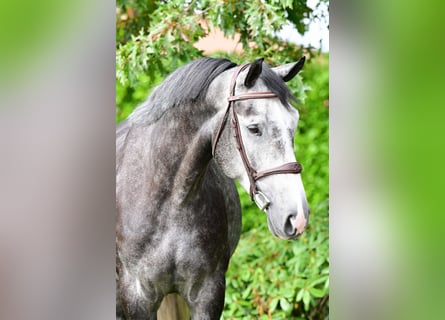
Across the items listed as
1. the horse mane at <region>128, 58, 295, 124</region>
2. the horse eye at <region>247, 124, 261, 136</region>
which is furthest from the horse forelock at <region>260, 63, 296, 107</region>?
the horse eye at <region>247, 124, 261, 136</region>

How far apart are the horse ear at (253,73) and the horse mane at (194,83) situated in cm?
2

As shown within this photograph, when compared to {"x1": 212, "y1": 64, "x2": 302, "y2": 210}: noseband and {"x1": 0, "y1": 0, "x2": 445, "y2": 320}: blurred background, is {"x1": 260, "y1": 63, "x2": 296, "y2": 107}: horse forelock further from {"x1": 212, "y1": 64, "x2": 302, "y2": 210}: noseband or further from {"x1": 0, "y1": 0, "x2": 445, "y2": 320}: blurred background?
{"x1": 0, "y1": 0, "x2": 445, "y2": 320}: blurred background

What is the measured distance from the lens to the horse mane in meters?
1.82

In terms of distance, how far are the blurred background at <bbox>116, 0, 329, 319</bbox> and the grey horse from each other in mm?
239

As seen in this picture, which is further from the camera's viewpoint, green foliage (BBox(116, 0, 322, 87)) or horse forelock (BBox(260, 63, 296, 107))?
green foliage (BBox(116, 0, 322, 87))

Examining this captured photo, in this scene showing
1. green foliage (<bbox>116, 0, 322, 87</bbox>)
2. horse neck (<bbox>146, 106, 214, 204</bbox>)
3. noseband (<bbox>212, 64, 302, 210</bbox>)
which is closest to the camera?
noseband (<bbox>212, 64, 302, 210</bbox>)
